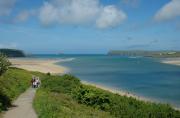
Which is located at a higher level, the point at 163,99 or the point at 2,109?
the point at 2,109

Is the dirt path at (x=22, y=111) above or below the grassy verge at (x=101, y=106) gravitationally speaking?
above

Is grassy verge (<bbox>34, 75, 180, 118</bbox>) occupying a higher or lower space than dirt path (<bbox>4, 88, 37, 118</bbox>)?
lower

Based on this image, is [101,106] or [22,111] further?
[101,106]

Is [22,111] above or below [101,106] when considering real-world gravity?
above

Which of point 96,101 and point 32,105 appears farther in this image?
point 96,101

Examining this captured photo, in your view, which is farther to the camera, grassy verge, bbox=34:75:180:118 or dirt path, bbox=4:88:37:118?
grassy verge, bbox=34:75:180:118

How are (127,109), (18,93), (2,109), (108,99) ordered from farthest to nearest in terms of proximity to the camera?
(18,93), (108,99), (127,109), (2,109)

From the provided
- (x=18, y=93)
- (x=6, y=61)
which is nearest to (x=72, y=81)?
(x=18, y=93)

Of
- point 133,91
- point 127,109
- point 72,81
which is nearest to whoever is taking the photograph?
point 127,109

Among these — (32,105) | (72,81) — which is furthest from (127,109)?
(72,81)

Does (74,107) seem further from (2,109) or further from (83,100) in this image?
(2,109)

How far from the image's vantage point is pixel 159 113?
30953 mm

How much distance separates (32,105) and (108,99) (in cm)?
779

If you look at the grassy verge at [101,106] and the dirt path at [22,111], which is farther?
the grassy verge at [101,106]
